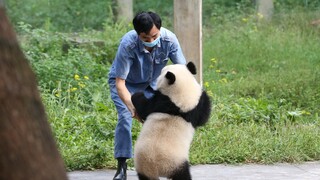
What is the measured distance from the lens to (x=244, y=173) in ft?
25.3

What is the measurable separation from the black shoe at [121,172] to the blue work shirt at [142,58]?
2.31 ft

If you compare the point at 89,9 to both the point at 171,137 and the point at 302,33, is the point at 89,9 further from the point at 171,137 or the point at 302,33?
the point at 171,137

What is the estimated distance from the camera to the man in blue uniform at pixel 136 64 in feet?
22.2

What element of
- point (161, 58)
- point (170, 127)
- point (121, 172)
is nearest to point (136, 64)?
point (161, 58)

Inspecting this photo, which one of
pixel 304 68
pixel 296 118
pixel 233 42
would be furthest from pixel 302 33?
pixel 296 118

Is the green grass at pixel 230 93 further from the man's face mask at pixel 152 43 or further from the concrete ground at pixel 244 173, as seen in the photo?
the man's face mask at pixel 152 43

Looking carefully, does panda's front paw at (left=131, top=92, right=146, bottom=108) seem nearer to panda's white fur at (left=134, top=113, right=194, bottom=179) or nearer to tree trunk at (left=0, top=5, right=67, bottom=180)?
panda's white fur at (left=134, top=113, right=194, bottom=179)

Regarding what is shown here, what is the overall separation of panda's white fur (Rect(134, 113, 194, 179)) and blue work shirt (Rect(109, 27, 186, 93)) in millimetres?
701

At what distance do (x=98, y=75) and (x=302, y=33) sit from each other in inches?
228

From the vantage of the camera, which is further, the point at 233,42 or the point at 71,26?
the point at 71,26

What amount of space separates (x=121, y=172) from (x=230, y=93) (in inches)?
173

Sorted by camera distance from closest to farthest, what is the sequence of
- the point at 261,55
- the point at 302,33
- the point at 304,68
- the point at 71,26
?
the point at 304,68 < the point at 261,55 < the point at 302,33 < the point at 71,26

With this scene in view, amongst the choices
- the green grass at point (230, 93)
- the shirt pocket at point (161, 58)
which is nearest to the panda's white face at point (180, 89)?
the shirt pocket at point (161, 58)

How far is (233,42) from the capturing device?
49.7 ft
